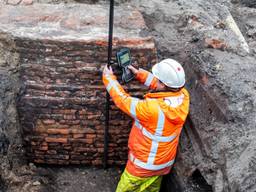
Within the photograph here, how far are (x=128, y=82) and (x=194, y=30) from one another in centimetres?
118

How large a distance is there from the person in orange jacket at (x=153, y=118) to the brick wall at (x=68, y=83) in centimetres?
37

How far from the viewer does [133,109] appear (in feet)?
12.5

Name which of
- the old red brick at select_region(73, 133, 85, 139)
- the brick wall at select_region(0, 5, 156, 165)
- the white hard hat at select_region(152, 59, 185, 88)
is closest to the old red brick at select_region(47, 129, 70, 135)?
the brick wall at select_region(0, 5, 156, 165)

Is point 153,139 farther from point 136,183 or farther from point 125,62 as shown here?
point 125,62

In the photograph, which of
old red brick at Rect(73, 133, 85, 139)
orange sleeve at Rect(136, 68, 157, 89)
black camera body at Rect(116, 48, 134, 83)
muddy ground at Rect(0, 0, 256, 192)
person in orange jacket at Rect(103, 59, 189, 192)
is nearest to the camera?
muddy ground at Rect(0, 0, 256, 192)

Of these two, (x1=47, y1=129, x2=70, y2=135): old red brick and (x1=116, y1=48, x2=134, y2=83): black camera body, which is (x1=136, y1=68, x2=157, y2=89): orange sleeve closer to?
(x1=116, y1=48, x2=134, y2=83): black camera body

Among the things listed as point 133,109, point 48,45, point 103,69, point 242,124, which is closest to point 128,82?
point 103,69

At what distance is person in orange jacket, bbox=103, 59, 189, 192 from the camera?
12.5ft

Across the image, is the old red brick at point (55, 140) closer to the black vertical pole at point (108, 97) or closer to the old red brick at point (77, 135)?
the old red brick at point (77, 135)

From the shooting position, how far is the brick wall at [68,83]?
4242 mm

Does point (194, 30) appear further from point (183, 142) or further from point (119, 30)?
point (183, 142)

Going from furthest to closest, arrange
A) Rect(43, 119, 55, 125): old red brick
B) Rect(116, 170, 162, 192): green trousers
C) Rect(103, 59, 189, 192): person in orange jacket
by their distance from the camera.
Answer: Rect(43, 119, 55, 125): old red brick, Rect(116, 170, 162, 192): green trousers, Rect(103, 59, 189, 192): person in orange jacket

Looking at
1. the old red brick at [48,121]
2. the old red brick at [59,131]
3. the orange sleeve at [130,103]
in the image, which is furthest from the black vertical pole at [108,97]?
the old red brick at [48,121]

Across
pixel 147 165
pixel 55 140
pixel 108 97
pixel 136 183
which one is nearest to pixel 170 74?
pixel 108 97
